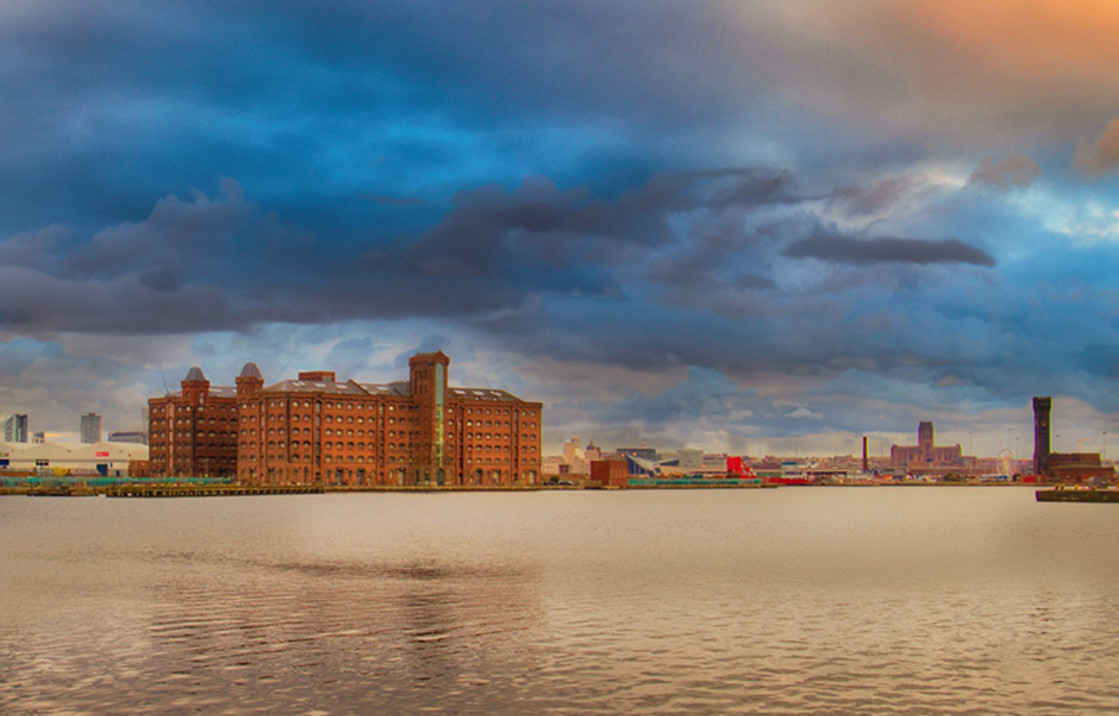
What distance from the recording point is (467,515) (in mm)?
161375

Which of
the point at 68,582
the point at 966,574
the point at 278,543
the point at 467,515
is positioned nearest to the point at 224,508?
the point at 467,515

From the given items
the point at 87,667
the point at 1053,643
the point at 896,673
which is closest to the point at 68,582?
the point at 87,667

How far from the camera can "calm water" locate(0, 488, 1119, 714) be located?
33375mm

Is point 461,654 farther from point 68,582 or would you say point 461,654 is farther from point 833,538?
point 833,538

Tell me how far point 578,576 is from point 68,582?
98.8 ft

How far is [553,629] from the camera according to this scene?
4584cm

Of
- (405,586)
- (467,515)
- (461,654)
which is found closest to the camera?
(461,654)

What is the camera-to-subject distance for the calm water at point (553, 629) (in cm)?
3338

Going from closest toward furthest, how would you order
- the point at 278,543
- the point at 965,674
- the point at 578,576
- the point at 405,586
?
1. the point at 965,674
2. the point at 405,586
3. the point at 578,576
4. the point at 278,543

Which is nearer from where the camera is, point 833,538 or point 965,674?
point 965,674

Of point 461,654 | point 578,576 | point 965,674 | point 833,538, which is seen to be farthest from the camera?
point 833,538

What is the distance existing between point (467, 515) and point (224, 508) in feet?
154

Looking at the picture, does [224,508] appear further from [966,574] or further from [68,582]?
[966,574]

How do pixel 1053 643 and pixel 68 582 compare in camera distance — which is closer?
pixel 1053 643
